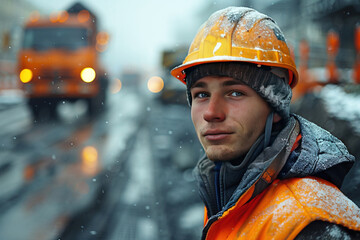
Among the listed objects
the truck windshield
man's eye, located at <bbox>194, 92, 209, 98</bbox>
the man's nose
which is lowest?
the man's nose

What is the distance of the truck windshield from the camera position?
12.0 meters

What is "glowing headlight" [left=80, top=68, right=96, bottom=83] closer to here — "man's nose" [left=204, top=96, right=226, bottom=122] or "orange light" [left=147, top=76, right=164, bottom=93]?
"orange light" [left=147, top=76, right=164, bottom=93]

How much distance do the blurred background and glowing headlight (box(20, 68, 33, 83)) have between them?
33mm

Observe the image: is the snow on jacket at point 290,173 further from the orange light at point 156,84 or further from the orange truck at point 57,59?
the orange light at point 156,84

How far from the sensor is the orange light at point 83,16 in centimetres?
1249

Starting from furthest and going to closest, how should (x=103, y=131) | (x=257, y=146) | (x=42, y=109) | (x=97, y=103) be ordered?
(x=97, y=103) → (x=42, y=109) → (x=103, y=131) → (x=257, y=146)

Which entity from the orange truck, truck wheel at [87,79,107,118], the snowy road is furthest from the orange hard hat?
truck wheel at [87,79,107,118]

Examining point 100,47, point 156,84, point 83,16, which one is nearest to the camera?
point 83,16

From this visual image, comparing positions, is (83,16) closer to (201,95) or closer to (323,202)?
(201,95)

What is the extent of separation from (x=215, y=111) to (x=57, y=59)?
1153cm

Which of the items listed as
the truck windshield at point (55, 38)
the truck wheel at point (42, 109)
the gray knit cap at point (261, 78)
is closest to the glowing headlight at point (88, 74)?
the truck windshield at point (55, 38)

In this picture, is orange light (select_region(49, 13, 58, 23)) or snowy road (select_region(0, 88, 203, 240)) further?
orange light (select_region(49, 13, 58, 23))

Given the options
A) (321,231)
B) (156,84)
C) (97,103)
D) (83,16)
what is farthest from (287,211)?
(156,84)

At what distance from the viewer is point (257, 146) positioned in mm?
1562
